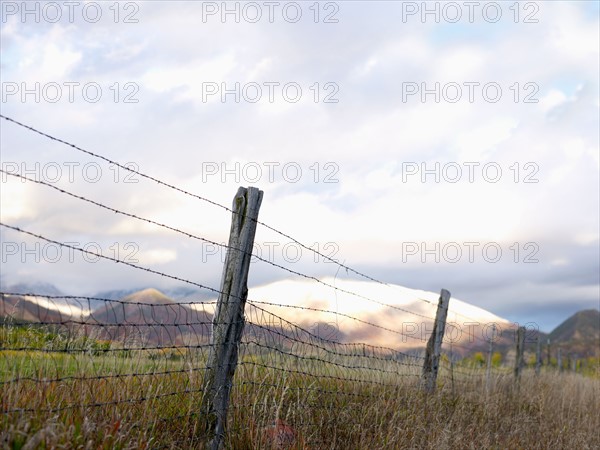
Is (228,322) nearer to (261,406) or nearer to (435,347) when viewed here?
(261,406)

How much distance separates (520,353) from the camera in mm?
15406

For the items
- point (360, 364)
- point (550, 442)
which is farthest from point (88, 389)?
point (550, 442)

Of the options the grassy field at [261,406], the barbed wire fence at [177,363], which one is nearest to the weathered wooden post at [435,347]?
the grassy field at [261,406]

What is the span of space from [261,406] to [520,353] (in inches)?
437

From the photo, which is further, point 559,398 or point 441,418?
point 559,398

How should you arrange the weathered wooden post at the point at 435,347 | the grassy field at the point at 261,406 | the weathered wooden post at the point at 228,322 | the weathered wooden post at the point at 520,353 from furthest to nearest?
the weathered wooden post at the point at 520,353, the weathered wooden post at the point at 435,347, the weathered wooden post at the point at 228,322, the grassy field at the point at 261,406

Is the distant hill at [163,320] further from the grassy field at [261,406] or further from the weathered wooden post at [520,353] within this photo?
the weathered wooden post at [520,353]

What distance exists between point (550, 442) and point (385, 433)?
3.28 m

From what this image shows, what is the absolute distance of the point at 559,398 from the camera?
12328 millimetres

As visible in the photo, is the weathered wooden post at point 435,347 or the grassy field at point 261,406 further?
the weathered wooden post at point 435,347

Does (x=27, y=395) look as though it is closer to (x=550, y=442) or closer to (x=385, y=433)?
(x=385, y=433)

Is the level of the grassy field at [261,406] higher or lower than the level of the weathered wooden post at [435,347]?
lower

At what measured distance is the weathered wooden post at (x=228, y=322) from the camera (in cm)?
527

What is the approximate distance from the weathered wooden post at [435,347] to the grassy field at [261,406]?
0.22 meters
